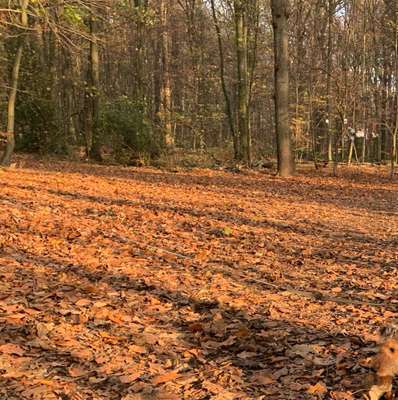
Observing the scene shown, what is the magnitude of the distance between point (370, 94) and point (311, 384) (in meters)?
29.8

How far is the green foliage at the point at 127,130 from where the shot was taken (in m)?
18.2

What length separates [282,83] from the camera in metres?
16.1

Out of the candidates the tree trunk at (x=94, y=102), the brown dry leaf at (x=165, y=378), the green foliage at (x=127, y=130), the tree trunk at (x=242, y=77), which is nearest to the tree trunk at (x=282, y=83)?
the tree trunk at (x=242, y=77)

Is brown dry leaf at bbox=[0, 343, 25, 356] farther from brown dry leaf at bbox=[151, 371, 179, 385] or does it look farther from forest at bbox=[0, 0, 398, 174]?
forest at bbox=[0, 0, 398, 174]

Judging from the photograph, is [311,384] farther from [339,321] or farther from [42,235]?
[42,235]

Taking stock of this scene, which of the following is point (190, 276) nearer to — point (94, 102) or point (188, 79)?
point (94, 102)

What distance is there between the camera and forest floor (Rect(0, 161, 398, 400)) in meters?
3.29

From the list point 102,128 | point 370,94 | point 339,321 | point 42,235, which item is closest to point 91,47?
point 102,128

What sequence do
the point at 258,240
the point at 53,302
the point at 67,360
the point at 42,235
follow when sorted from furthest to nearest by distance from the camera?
the point at 258,240 → the point at 42,235 → the point at 53,302 → the point at 67,360

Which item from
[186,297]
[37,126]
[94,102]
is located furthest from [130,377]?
[37,126]

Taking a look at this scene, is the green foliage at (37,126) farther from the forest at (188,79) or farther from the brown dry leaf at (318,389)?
the brown dry leaf at (318,389)

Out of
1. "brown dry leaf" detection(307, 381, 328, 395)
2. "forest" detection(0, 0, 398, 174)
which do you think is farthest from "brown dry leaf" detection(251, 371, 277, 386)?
"forest" detection(0, 0, 398, 174)

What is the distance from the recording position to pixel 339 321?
4.30 metres

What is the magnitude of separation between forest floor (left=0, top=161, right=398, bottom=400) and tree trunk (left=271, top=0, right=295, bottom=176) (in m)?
6.23
